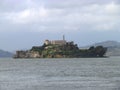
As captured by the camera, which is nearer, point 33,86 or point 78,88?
point 78,88

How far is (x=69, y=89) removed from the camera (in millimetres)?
67750

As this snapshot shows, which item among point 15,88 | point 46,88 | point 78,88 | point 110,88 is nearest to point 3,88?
point 15,88

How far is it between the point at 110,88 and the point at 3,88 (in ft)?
49.1

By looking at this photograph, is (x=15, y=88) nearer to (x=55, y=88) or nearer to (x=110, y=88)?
(x=55, y=88)

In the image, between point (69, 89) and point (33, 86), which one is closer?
point (69, 89)

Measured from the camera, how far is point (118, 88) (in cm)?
6744

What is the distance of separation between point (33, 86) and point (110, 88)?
12.3 meters

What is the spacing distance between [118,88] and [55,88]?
28.5ft

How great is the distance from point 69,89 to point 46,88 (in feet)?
12.9

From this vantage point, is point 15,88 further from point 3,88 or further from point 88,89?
point 88,89

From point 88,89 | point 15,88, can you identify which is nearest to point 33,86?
point 15,88

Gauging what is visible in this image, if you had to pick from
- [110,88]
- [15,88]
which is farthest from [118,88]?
[15,88]

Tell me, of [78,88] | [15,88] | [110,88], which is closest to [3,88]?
[15,88]

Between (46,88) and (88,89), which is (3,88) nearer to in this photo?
(46,88)
